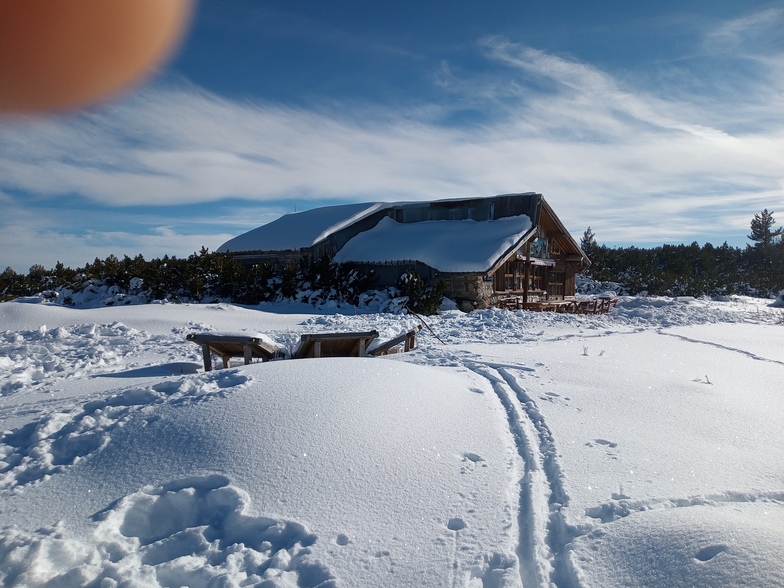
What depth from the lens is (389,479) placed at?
3885mm

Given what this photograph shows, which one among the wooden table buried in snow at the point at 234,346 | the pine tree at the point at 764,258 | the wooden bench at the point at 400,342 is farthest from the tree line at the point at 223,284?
the pine tree at the point at 764,258

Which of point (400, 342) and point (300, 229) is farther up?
point (300, 229)

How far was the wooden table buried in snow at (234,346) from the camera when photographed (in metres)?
8.80

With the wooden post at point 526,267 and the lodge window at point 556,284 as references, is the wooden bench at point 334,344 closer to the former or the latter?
the wooden post at point 526,267

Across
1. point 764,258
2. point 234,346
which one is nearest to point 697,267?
point 764,258

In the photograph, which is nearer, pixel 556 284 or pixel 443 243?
pixel 443 243

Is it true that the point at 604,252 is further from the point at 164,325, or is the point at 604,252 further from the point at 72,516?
the point at 72,516

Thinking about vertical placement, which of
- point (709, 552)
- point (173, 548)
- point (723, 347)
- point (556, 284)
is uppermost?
point (556, 284)

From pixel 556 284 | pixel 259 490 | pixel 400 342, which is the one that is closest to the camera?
pixel 259 490

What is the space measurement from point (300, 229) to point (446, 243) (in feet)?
23.0

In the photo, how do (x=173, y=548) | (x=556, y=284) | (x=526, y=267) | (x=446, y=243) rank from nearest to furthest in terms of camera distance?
1. (x=173, y=548)
2. (x=446, y=243)
3. (x=526, y=267)
4. (x=556, y=284)

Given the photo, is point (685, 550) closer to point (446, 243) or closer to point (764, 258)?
point (446, 243)

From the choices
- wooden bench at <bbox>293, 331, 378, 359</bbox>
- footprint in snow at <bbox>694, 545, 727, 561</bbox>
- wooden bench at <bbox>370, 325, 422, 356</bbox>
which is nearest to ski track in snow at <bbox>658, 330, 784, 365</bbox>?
wooden bench at <bbox>370, 325, 422, 356</bbox>

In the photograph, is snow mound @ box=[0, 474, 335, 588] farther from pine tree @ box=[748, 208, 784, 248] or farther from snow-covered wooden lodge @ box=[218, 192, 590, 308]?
pine tree @ box=[748, 208, 784, 248]
